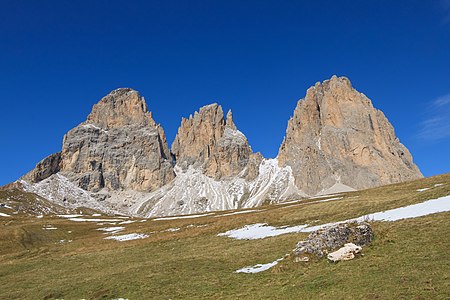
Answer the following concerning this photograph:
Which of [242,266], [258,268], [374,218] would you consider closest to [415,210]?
[374,218]

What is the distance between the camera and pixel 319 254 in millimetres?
27094

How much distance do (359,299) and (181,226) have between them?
5329 cm

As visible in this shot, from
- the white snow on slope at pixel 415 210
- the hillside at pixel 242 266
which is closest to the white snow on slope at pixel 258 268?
the hillside at pixel 242 266

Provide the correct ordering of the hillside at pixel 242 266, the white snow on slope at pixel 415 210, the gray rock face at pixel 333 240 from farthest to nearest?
1. the white snow on slope at pixel 415 210
2. the gray rock face at pixel 333 240
3. the hillside at pixel 242 266

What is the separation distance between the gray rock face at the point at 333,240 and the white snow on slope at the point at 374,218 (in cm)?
555

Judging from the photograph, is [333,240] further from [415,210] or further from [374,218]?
[415,210]

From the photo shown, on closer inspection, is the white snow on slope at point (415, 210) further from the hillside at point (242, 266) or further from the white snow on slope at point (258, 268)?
the white snow on slope at point (258, 268)

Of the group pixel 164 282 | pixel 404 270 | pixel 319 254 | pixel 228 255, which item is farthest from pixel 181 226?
pixel 404 270

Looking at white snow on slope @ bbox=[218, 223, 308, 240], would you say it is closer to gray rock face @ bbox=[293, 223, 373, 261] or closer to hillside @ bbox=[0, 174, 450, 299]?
hillside @ bbox=[0, 174, 450, 299]

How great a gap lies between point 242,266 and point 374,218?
15.5 m

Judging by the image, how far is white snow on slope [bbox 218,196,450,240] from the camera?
114ft

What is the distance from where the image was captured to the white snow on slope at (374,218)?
34.7 m

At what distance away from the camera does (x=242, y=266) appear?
102 feet

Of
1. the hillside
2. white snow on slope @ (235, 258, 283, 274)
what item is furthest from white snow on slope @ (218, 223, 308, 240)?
white snow on slope @ (235, 258, 283, 274)
